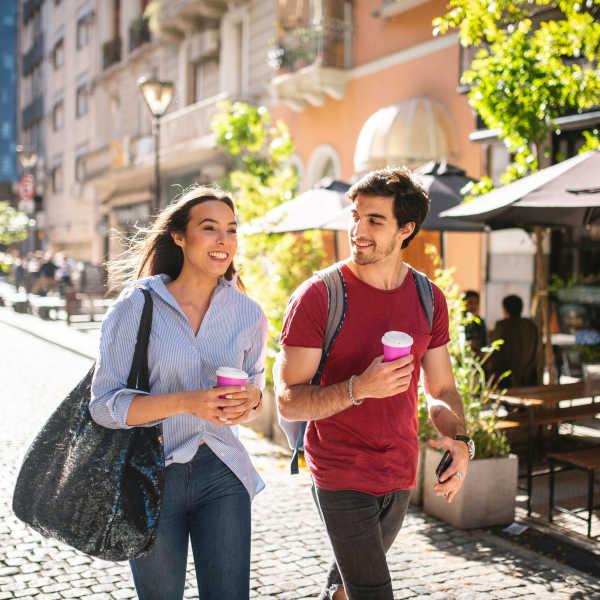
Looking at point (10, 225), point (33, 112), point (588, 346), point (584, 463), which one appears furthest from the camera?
point (33, 112)

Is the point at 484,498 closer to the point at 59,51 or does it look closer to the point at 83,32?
the point at 83,32

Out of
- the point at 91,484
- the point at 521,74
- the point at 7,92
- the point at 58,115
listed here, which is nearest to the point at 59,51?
the point at 58,115

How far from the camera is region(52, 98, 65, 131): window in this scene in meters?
42.7

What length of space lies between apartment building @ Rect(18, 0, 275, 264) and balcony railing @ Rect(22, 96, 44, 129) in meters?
0.08

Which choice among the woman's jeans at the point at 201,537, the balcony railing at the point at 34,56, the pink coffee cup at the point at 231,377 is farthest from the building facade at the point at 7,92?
the pink coffee cup at the point at 231,377

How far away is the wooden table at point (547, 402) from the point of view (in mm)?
5961

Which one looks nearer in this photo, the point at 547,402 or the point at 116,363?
the point at 116,363

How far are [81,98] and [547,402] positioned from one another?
1469 inches

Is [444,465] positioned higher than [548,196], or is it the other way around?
[548,196]

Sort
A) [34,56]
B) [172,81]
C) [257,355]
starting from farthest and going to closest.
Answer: [34,56], [172,81], [257,355]

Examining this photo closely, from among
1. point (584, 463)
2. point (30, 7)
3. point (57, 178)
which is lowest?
point (584, 463)

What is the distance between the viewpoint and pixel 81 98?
39438 millimetres

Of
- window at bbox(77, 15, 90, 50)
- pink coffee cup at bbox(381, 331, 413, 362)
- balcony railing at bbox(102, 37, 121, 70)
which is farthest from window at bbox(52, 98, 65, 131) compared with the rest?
pink coffee cup at bbox(381, 331, 413, 362)

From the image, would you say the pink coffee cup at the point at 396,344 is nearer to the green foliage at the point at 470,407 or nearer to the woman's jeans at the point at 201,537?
the woman's jeans at the point at 201,537
